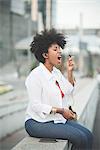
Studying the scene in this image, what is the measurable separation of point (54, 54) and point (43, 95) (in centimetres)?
45

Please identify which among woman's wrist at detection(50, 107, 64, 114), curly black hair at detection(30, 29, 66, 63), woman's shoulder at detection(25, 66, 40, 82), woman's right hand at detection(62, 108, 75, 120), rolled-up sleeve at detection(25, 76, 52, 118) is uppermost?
curly black hair at detection(30, 29, 66, 63)

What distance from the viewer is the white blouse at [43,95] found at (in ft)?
13.6

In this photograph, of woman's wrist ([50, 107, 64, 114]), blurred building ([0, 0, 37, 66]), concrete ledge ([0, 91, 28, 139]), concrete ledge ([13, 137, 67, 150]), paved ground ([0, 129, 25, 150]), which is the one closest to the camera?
concrete ledge ([13, 137, 67, 150])

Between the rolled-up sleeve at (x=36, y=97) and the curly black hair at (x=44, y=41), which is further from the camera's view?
the curly black hair at (x=44, y=41)

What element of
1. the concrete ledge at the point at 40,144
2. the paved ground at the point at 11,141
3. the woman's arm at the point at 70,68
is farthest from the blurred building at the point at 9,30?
the concrete ledge at the point at 40,144

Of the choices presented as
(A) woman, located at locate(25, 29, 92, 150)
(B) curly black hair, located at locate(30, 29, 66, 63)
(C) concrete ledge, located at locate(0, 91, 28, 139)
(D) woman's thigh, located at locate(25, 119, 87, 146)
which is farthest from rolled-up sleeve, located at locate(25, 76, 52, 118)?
(C) concrete ledge, located at locate(0, 91, 28, 139)

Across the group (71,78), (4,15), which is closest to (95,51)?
(4,15)

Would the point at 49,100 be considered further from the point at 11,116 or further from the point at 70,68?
the point at 11,116

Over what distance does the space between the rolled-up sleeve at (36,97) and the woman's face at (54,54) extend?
317 millimetres

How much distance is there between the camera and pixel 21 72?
91.0 feet

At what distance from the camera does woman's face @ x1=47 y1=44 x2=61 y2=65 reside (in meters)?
4.38

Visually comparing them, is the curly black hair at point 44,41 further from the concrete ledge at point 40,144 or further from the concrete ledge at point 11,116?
the concrete ledge at point 11,116

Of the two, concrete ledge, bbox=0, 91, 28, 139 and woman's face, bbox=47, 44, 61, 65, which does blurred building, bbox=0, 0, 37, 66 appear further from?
woman's face, bbox=47, 44, 61, 65

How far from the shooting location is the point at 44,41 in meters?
4.41
